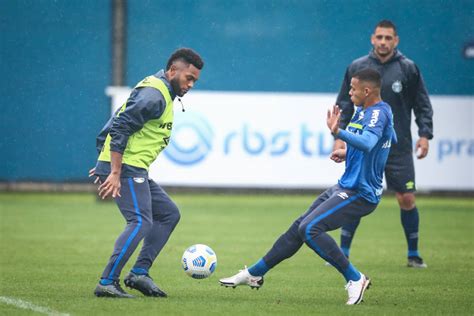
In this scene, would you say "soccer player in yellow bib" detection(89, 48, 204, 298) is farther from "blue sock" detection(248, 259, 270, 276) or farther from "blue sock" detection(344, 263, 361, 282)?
"blue sock" detection(344, 263, 361, 282)

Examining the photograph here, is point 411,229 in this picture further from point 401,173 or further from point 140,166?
point 140,166

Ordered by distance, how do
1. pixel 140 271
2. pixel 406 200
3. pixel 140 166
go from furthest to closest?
pixel 406 200
pixel 140 271
pixel 140 166

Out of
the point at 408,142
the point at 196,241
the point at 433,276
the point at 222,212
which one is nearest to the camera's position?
the point at 433,276

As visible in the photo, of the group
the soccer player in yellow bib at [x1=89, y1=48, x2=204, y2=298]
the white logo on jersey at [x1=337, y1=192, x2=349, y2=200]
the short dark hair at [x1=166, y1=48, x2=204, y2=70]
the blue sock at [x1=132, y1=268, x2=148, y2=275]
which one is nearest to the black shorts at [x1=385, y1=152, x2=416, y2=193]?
the white logo on jersey at [x1=337, y1=192, x2=349, y2=200]

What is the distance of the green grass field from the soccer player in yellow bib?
0.99 feet

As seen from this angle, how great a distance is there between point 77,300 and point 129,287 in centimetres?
72

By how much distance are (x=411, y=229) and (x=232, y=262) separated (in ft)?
6.14

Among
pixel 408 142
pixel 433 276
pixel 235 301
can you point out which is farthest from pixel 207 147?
pixel 235 301

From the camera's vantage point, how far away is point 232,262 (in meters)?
10.5

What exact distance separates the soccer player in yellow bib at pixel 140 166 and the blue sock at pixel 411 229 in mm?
3247

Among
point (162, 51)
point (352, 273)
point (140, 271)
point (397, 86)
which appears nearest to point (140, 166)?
point (140, 271)

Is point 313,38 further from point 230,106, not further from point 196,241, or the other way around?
point 196,241

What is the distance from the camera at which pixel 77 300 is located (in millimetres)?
7676

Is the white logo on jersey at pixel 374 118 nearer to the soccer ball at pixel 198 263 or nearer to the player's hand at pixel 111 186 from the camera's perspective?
the soccer ball at pixel 198 263
